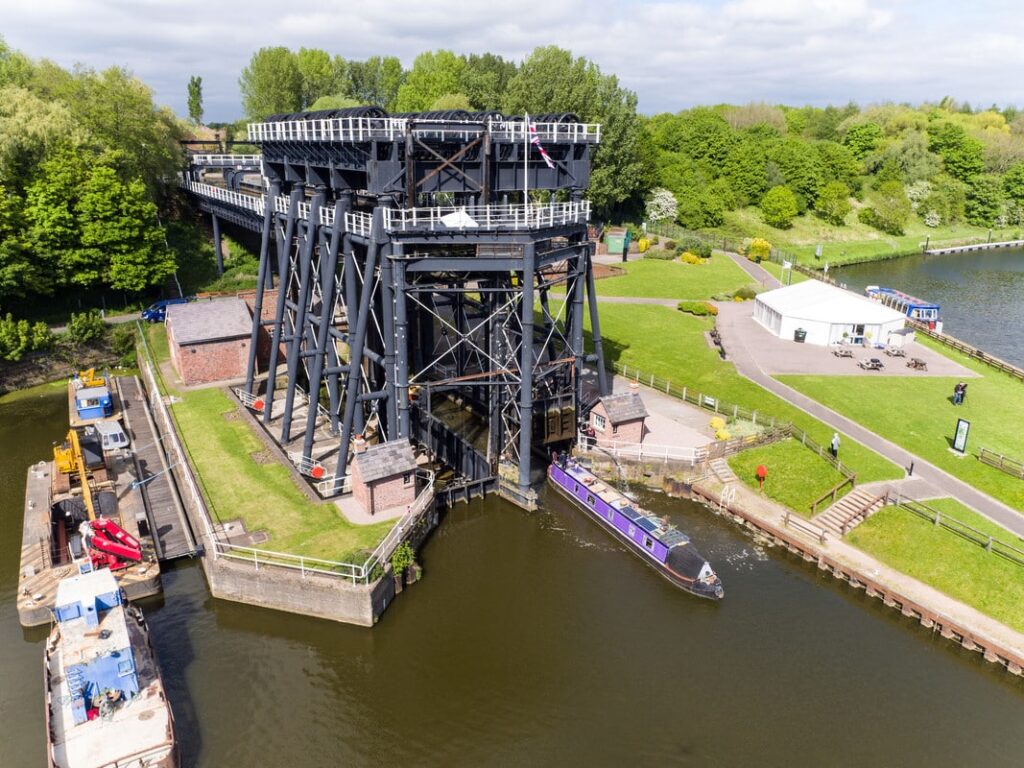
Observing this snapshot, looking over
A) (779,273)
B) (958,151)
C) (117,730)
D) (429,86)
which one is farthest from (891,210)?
(117,730)

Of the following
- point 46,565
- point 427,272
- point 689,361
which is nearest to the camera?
point 46,565

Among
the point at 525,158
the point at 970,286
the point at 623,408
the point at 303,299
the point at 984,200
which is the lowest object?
the point at 623,408

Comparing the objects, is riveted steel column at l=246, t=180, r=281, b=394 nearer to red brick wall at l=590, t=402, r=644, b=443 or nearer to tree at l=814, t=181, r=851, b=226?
red brick wall at l=590, t=402, r=644, b=443

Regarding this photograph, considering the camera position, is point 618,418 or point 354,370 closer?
point 354,370

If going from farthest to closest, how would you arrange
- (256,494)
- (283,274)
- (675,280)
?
(675,280), (283,274), (256,494)

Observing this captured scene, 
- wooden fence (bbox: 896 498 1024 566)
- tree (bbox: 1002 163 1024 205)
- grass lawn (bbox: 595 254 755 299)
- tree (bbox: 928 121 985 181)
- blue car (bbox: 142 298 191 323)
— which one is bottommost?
wooden fence (bbox: 896 498 1024 566)

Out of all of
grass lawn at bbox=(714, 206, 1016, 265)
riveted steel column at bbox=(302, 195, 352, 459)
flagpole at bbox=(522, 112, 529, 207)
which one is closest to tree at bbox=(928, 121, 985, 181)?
grass lawn at bbox=(714, 206, 1016, 265)

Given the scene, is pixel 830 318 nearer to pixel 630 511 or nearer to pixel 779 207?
pixel 630 511
